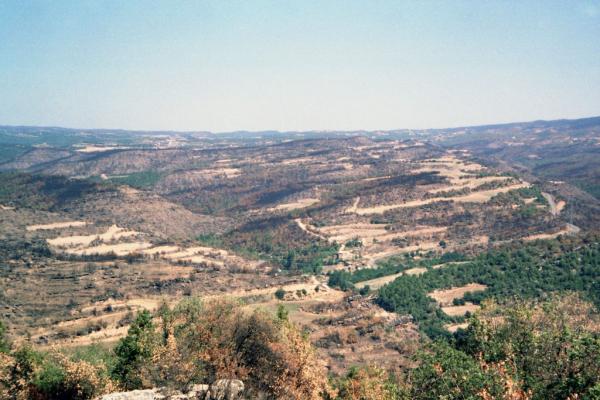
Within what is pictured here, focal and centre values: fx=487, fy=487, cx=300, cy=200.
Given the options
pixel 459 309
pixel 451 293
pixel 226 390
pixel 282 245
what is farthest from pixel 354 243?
pixel 226 390

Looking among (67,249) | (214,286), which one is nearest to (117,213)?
(67,249)

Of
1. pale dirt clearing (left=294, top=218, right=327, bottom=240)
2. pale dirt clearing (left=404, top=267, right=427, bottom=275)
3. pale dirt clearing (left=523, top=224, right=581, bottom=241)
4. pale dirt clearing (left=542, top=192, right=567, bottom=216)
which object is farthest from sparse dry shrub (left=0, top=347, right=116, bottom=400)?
pale dirt clearing (left=542, top=192, right=567, bottom=216)

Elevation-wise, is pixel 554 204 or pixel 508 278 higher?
pixel 554 204

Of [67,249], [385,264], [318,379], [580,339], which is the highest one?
[580,339]

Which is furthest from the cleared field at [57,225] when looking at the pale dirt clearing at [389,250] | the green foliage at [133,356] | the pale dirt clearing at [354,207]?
the green foliage at [133,356]

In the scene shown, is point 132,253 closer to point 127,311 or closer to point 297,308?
point 127,311

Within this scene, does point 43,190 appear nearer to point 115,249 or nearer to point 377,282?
point 115,249
